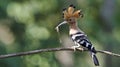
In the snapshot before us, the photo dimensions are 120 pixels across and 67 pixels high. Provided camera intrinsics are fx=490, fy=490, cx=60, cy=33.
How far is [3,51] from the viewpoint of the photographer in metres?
8.35

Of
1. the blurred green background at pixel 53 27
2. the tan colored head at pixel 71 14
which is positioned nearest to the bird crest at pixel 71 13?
the tan colored head at pixel 71 14

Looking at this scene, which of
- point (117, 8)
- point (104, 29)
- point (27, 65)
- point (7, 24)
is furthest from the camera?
point (117, 8)

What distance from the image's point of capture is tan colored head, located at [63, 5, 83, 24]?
2459 mm

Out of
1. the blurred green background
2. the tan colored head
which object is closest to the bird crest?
the tan colored head

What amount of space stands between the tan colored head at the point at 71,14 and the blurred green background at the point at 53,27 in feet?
20.6

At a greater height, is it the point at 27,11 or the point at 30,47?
the point at 27,11

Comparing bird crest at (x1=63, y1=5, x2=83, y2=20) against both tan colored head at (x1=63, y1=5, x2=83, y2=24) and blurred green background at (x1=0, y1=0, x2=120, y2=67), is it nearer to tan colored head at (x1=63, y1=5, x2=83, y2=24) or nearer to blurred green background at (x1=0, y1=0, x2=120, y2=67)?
tan colored head at (x1=63, y1=5, x2=83, y2=24)

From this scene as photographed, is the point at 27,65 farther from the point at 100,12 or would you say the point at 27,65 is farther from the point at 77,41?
the point at 100,12

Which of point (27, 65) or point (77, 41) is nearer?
point (77, 41)

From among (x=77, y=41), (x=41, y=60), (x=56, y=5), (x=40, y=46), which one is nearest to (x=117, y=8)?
(x=56, y=5)

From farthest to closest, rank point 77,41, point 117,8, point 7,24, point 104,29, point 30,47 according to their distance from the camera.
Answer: point 117,8, point 104,29, point 7,24, point 30,47, point 77,41

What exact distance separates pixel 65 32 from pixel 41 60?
4.22m

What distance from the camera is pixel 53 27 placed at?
12.9 metres

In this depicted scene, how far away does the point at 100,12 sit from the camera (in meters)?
14.2
